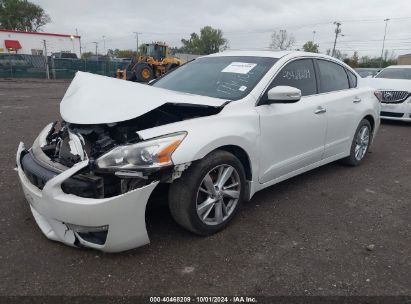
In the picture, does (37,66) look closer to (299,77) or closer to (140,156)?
(299,77)

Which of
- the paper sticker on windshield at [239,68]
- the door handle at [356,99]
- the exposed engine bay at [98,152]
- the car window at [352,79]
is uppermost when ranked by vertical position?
the paper sticker on windshield at [239,68]

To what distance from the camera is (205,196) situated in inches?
116

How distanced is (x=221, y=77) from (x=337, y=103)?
5.28 ft

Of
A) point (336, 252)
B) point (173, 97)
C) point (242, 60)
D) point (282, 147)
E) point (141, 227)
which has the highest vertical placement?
point (242, 60)

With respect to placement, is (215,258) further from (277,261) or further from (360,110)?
(360,110)

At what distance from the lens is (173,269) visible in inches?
102

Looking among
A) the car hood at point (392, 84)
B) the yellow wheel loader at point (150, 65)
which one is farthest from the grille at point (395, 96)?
the yellow wheel loader at point (150, 65)

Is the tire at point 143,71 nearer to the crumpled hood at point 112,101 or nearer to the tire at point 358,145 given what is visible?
the tire at point 358,145

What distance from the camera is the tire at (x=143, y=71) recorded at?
19391mm

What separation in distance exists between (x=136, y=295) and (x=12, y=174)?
286cm

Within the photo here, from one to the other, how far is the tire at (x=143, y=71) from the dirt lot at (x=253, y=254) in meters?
15.9

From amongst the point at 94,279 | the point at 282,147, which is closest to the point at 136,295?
the point at 94,279

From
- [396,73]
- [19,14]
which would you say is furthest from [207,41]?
[396,73]

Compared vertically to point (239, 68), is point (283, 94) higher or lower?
lower
